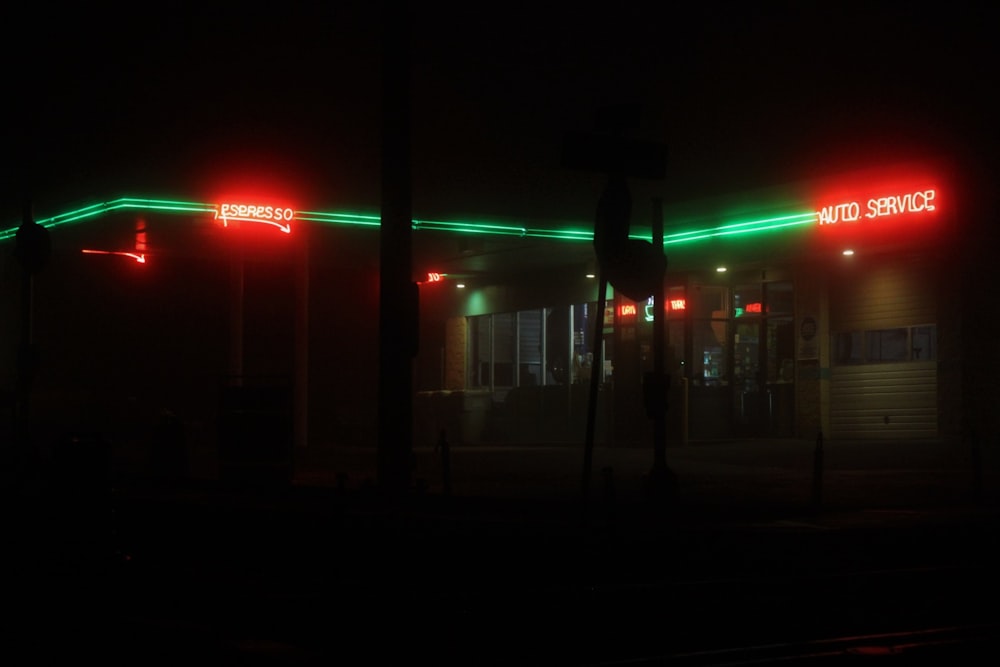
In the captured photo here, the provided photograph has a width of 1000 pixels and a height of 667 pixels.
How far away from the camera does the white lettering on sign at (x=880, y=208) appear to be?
23969mm

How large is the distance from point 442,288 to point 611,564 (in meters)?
28.5

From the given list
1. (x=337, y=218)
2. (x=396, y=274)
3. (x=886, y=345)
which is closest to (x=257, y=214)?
(x=337, y=218)

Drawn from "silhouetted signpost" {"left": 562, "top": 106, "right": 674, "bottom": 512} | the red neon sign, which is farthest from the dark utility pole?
the red neon sign

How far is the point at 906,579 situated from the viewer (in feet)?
34.3

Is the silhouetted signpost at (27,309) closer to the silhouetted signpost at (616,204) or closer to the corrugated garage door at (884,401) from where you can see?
the silhouetted signpost at (616,204)

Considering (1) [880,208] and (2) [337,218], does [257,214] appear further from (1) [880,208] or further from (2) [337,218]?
(1) [880,208]

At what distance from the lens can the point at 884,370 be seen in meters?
27.0

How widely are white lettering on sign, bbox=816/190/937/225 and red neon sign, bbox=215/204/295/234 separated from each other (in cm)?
1114

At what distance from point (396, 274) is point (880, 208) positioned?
12844 millimetres

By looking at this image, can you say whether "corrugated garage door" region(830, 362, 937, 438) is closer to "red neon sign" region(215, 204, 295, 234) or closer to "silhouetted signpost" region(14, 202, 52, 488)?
"red neon sign" region(215, 204, 295, 234)

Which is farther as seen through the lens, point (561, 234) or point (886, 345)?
point (561, 234)

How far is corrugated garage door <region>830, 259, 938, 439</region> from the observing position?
26.0 meters

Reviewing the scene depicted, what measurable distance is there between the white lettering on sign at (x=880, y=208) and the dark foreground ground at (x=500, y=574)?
7.31 meters

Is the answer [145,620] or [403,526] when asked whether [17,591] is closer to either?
[145,620]
